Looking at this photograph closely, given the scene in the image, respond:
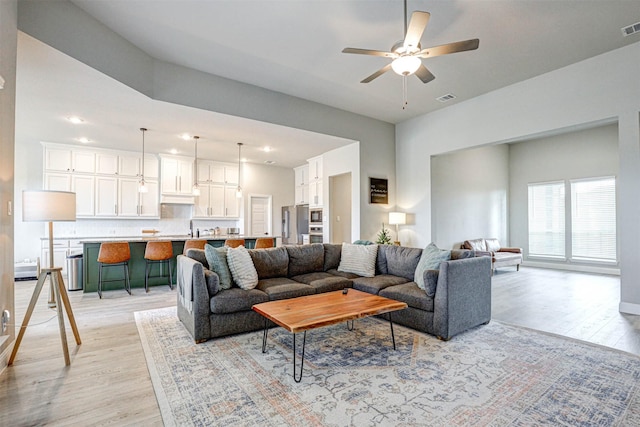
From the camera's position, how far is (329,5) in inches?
125

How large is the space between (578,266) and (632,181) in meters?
4.39

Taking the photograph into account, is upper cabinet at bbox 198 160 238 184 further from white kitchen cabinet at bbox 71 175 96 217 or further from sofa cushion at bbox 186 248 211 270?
sofa cushion at bbox 186 248 211 270

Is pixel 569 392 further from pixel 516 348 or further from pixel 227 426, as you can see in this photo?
pixel 227 426

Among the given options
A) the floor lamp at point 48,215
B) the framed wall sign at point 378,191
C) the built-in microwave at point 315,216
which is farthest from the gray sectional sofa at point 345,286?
the built-in microwave at point 315,216

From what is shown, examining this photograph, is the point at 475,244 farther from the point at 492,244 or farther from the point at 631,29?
the point at 631,29

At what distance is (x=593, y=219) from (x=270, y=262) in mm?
7816

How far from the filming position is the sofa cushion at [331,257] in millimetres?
4621

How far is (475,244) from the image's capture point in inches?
290

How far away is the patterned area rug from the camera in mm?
1896

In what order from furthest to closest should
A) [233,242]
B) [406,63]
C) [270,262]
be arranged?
[233,242] → [270,262] → [406,63]

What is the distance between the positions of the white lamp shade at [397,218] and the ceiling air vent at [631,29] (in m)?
4.14

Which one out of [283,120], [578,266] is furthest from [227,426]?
[578,266]

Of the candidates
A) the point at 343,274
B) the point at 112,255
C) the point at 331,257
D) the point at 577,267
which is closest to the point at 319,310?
the point at 343,274

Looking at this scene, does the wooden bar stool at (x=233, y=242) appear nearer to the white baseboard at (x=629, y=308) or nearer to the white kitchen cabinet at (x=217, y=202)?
the white kitchen cabinet at (x=217, y=202)
